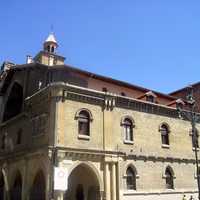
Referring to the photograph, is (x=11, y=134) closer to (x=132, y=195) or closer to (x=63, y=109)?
(x=63, y=109)

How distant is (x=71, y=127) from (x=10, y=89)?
12218 millimetres

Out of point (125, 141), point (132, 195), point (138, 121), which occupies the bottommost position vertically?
point (132, 195)

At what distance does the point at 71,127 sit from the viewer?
23219mm

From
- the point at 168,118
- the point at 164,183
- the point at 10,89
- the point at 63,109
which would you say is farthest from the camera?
the point at 10,89

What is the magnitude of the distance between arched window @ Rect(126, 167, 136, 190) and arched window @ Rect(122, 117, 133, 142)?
253 centimetres

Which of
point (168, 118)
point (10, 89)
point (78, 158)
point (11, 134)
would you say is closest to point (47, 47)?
point (10, 89)

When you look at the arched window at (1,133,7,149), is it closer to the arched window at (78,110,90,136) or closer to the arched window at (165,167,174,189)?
the arched window at (78,110,90,136)

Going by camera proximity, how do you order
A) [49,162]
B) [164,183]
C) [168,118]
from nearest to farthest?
[49,162] < [164,183] < [168,118]

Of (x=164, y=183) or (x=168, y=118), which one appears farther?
(x=168, y=118)

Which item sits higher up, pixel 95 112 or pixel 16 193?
pixel 95 112

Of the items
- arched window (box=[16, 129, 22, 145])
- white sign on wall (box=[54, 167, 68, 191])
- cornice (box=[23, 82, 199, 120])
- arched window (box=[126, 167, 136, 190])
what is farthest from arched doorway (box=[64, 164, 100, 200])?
arched window (box=[16, 129, 22, 145])

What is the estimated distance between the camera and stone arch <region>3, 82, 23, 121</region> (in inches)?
1215

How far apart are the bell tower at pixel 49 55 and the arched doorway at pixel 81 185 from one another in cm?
2231

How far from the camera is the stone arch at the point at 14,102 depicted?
101 feet
